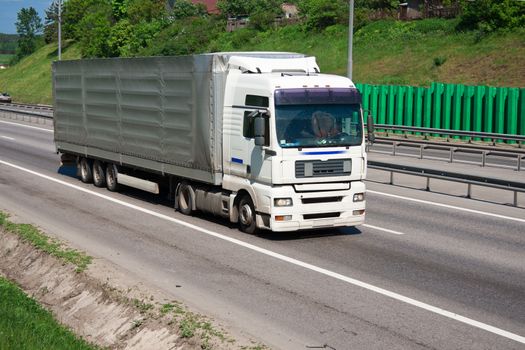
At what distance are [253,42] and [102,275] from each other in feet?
207

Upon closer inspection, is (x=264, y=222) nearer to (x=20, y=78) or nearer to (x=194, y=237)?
(x=194, y=237)

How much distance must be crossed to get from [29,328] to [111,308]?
5.44ft

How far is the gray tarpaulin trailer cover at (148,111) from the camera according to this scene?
18109 millimetres

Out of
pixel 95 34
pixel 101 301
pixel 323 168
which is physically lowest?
pixel 101 301

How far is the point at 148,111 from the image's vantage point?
20.9 m

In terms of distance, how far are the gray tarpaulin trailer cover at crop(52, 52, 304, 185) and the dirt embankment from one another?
434cm

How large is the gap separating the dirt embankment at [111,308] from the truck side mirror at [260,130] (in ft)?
12.4

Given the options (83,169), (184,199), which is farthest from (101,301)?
(83,169)

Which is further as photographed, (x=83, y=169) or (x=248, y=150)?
(x=83, y=169)

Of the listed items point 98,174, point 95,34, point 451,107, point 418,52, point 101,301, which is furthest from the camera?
point 95,34

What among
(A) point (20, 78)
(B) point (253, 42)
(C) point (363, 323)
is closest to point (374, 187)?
(C) point (363, 323)

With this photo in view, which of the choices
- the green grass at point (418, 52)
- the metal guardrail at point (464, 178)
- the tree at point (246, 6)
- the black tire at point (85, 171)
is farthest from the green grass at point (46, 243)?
the tree at point (246, 6)

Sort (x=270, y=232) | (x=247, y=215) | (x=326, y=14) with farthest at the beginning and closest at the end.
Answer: (x=326, y=14)
(x=270, y=232)
(x=247, y=215)

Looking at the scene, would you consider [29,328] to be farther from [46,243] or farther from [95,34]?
[95,34]
